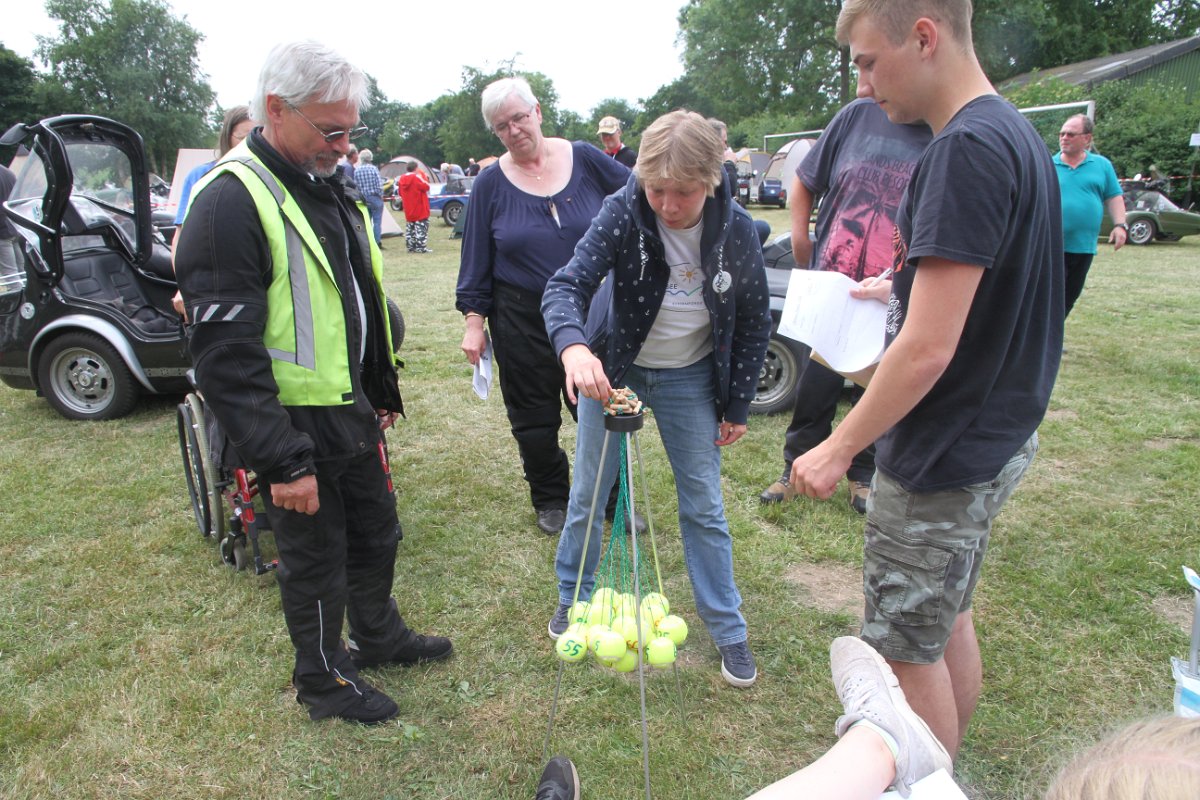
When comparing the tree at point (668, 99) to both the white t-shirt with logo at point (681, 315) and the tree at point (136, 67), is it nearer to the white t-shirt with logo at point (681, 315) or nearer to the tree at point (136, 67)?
the tree at point (136, 67)

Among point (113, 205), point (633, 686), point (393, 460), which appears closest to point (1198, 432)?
point (633, 686)

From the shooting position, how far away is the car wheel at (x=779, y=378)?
4.91 metres

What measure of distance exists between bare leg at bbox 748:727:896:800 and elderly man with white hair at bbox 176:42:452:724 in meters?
1.42

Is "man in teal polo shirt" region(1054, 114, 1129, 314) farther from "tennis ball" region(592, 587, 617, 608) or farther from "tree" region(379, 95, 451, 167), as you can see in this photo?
"tree" region(379, 95, 451, 167)

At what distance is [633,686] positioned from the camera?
263cm

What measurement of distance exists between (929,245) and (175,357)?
5.07 metres

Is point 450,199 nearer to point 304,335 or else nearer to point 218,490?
point 218,490

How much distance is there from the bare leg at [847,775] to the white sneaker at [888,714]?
3cm

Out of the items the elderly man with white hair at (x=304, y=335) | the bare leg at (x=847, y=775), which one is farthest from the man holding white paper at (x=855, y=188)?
the elderly man with white hair at (x=304, y=335)

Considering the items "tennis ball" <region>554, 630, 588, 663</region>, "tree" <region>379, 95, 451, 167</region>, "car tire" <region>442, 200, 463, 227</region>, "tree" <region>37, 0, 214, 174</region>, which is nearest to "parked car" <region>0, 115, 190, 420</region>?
"tennis ball" <region>554, 630, 588, 663</region>

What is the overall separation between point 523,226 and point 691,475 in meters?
1.38

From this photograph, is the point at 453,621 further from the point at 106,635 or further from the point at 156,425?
the point at 156,425

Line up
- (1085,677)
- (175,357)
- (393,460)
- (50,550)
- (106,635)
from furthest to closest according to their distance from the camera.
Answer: (175,357) < (393,460) < (50,550) < (106,635) < (1085,677)

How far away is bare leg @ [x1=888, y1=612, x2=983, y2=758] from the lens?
171 centimetres
